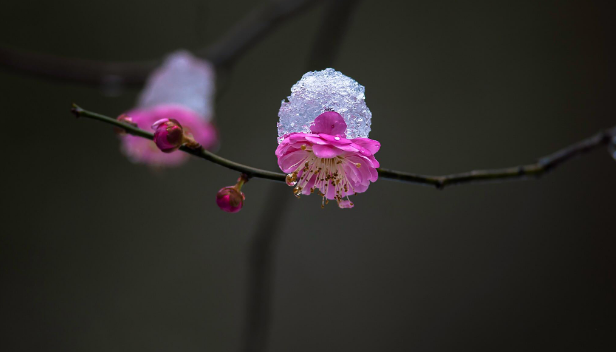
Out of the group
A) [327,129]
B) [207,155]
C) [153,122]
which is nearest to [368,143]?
[327,129]

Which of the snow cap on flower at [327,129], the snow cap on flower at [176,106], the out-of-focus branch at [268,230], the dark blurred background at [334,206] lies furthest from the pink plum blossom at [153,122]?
the dark blurred background at [334,206]

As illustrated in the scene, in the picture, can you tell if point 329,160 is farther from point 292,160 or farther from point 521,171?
point 521,171

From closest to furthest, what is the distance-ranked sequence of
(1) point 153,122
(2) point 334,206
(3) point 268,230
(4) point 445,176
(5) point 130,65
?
(4) point 445,176 < (1) point 153,122 < (3) point 268,230 < (5) point 130,65 < (2) point 334,206

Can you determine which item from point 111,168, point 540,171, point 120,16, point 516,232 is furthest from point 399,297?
point 120,16

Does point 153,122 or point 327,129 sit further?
point 153,122

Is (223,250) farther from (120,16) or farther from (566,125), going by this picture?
(566,125)

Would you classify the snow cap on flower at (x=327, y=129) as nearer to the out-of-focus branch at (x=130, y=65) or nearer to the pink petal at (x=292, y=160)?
the pink petal at (x=292, y=160)

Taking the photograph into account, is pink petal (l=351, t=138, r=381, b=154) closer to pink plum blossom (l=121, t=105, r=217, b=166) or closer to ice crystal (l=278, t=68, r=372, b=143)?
ice crystal (l=278, t=68, r=372, b=143)
